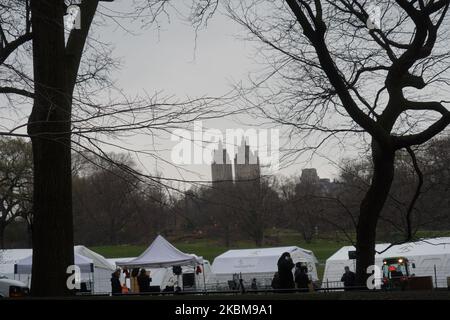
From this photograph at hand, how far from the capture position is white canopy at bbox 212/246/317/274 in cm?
3369

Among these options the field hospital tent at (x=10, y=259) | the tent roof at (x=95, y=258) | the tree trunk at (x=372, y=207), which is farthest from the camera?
the field hospital tent at (x=10, y=259)

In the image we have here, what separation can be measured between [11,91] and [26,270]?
2285cm

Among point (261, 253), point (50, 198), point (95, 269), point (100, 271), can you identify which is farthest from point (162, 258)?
point (50, 198)

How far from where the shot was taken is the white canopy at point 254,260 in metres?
33.7

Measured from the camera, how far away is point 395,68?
11.1 metres

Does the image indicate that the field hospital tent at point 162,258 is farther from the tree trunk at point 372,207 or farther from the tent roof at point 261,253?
the tree trunk at point 372,207

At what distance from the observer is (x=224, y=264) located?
115ft

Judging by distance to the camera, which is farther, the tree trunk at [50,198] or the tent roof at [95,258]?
the tent roof at [95,258]

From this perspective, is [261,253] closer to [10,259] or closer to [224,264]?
[224,264]

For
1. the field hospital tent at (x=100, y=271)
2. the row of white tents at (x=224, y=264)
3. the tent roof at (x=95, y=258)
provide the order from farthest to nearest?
the field hospital tent at (x=100, y=271) → the tent roof at (x=95, y=258) → the row of white tents at (x=224, y=264)

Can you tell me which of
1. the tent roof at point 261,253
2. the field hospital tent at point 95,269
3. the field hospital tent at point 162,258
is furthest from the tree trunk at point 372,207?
the tent roof at point 261,253

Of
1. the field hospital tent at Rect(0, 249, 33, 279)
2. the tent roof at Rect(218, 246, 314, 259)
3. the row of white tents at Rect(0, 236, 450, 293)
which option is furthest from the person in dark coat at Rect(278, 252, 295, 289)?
the field hospital tent at Rect(0, 249, 33, 279)

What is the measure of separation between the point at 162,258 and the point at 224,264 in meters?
6.48

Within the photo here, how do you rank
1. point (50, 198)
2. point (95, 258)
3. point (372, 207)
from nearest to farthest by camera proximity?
point (50, 198), point (372, 207), point (95, 258)
